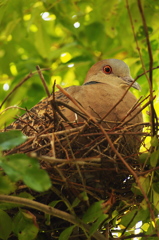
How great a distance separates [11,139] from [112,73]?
1.80m

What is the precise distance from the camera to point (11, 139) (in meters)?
1.69

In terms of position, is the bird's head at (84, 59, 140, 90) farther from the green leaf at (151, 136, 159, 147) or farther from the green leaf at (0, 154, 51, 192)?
the green leaf at (0, 154, 51, 192)

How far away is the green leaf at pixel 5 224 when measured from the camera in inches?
81.6

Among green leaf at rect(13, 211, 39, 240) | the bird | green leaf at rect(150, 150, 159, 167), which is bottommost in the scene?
green leaf at rect(13, 211, 39, 240)

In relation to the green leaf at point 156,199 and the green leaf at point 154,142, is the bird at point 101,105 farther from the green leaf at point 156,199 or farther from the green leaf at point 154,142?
the green leaf at point 156,199

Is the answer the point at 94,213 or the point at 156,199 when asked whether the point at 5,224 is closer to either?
the point at 94,213

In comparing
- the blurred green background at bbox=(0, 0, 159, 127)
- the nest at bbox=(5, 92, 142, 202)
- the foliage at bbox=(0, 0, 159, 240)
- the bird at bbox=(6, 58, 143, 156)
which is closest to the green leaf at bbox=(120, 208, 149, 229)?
the foliage at bbox=(0, 0, 159, 240)

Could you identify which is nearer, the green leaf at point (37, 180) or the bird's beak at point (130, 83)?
the green leaf at point (37, 180)

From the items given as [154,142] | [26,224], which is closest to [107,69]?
[154,142]

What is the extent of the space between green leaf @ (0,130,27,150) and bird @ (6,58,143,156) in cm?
43

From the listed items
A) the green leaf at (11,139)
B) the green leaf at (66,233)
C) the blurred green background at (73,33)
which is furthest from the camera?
the blurred green background at (73,33)

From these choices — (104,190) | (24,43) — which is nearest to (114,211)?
(104,190)

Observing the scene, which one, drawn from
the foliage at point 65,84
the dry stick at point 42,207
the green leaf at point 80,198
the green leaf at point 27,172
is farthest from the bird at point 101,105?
the green leaf at point 27,172

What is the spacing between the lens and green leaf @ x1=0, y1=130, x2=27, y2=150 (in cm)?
165
